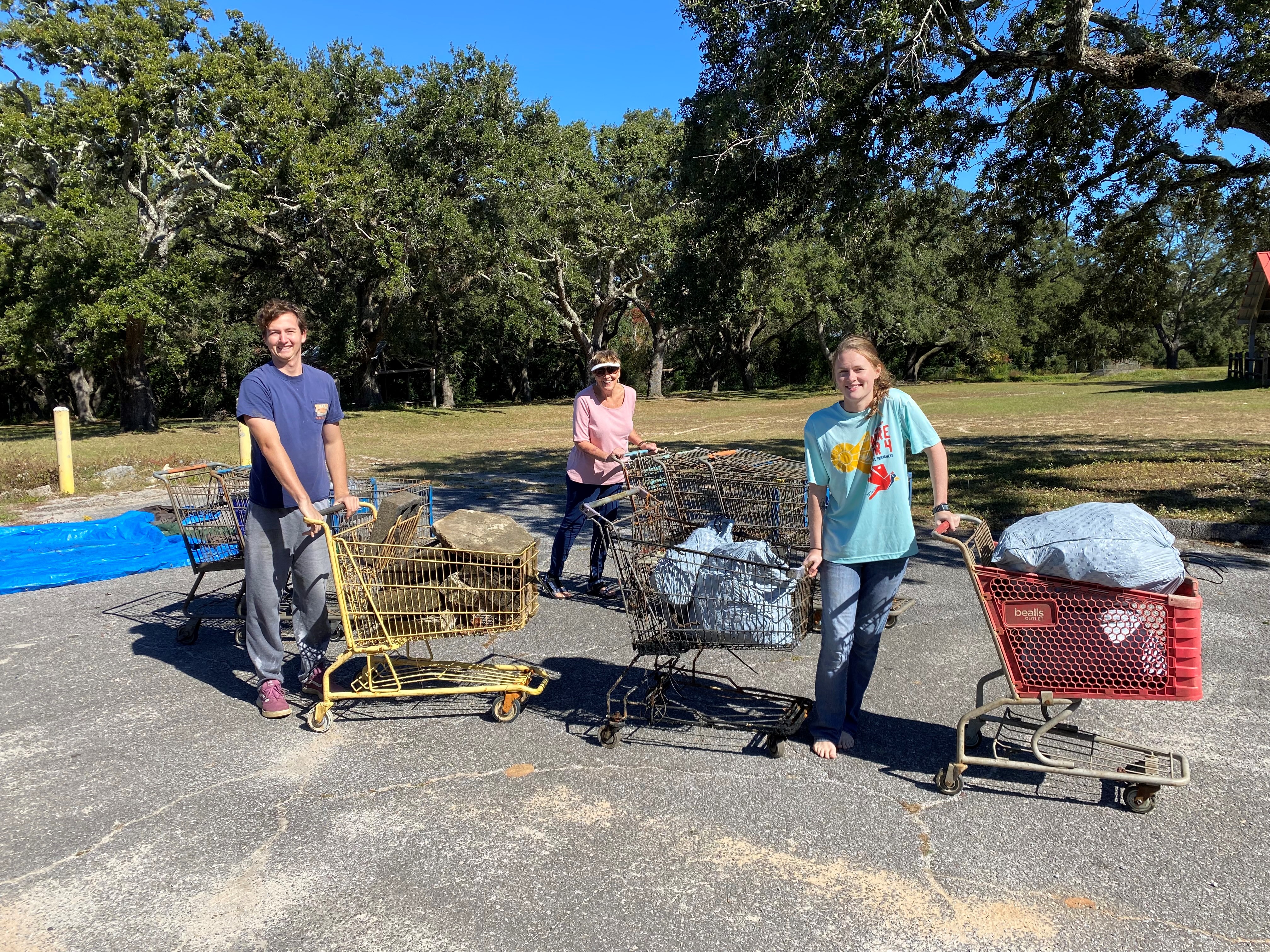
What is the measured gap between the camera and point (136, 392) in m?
26.4

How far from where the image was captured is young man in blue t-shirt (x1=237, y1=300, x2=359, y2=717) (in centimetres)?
492

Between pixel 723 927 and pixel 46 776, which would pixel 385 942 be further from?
pixel 46 776

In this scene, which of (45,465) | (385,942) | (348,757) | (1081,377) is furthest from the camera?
(1081,377)

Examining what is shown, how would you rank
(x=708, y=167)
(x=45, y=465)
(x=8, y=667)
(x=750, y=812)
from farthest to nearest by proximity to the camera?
1. (x=45, y=465)
2. (x=708, y=167)
3. (x=8, y=667)
4. (x=750, y=812)

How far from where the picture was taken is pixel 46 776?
436 cm

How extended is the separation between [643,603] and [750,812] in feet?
3.86

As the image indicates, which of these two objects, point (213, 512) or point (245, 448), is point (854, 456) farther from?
point (245, 448)

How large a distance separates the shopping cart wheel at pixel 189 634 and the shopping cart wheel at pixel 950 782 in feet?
16.4

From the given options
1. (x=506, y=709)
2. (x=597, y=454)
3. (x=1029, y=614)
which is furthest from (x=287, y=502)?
(x=1029, y=614)

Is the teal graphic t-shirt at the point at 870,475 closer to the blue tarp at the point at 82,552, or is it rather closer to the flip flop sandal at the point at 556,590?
the flip flop sandal at the point at 556,590

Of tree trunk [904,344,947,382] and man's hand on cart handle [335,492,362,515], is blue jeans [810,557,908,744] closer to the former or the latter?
man's hand on cart handle [335,492,362,515]

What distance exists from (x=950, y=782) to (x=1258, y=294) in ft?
135

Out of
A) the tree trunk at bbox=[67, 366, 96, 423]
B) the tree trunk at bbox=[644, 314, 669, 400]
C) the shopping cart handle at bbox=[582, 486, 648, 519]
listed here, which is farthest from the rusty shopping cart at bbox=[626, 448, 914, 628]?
the tree trunk at bbox=[644, 314, 669, 400]

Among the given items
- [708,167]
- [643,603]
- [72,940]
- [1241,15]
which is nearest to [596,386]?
[643,603]
